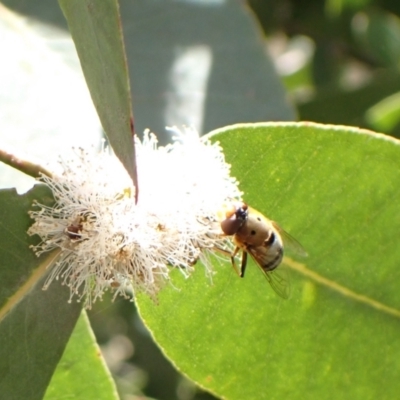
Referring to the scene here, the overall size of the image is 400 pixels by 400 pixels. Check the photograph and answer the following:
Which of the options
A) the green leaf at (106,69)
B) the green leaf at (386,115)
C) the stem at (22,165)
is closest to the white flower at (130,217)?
the stem at (22,165)

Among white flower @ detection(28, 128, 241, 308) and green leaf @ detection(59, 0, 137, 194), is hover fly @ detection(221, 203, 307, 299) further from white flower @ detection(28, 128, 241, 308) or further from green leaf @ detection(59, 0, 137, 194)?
green leaf @ detection(59, 0, 137, 194)

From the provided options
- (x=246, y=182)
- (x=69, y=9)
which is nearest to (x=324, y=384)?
(x=246, y=182)

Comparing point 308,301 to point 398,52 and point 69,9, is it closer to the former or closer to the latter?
point 69,9

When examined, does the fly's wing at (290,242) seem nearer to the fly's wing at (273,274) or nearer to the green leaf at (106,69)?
the fly's wing at (273,274)

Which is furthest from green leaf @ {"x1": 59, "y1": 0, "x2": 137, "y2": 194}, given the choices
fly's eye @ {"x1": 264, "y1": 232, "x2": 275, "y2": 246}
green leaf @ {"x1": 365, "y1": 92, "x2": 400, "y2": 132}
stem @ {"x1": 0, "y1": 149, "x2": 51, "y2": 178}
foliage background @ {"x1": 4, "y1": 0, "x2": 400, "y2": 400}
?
green leaf @ {"x1": 365, "y1": 92, "x2": 400, "y2": 132}

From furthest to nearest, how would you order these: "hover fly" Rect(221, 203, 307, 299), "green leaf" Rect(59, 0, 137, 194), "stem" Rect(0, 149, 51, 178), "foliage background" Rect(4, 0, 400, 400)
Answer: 1. "foliage background" Rect(4, 0, 400, 400)
2. "hover fly" Rect(221, 203, 307, 299)
3. "stem" Rect(0, 149, 51, 178)
4. "green leaf" Rect(59, 0, 137, 194)

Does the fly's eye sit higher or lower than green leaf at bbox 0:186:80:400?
higher

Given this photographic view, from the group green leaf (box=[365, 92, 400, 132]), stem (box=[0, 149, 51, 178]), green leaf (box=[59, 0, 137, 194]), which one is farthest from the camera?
green leaf (box=[365, 92, 400, 132])
